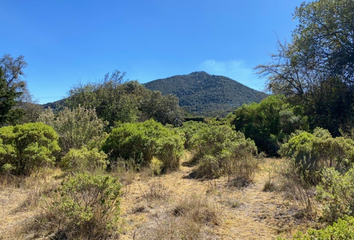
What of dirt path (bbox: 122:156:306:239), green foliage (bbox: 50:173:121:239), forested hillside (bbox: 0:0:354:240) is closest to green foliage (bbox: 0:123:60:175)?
forested hillside (bbox: 0:0:354:240)

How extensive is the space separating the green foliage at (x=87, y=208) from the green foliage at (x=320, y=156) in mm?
3431

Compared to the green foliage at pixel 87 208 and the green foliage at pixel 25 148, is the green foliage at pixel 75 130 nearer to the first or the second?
the green foliage at pixel 25 148

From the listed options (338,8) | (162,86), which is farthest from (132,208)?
(162,86)

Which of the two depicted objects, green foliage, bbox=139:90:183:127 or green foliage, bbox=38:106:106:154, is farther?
green foliage, bbox=139:90:183:127

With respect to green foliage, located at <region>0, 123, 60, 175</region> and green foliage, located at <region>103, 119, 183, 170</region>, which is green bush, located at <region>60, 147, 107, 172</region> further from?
green foliage, located at <region>103, 119, 183, 170</region>

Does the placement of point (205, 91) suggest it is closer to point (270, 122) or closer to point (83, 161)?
point (270, 122)

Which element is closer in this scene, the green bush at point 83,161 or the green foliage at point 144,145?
the green bush at point 83,161

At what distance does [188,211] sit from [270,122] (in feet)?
25.7

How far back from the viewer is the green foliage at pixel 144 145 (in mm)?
6590

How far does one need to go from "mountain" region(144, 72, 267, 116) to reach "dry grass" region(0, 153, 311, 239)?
2268 inches

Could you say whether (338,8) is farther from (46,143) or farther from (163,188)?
(46,143)

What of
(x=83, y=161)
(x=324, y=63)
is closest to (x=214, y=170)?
(x=83, y=161)

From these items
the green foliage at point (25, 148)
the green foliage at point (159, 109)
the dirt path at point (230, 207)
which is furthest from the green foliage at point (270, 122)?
the green foliage at point (159, 109)

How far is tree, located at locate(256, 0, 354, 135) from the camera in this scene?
10117mm
